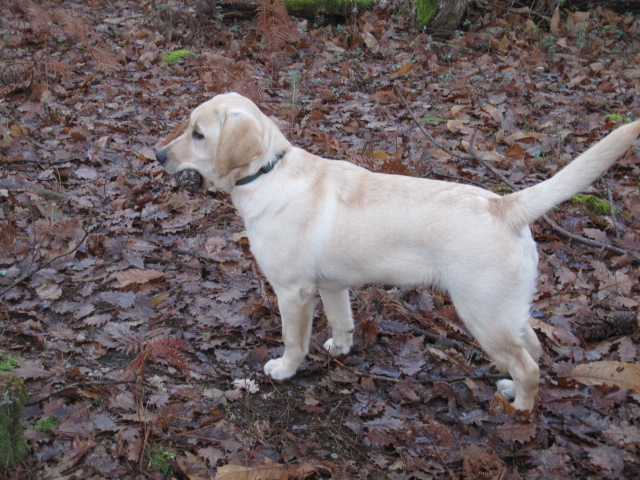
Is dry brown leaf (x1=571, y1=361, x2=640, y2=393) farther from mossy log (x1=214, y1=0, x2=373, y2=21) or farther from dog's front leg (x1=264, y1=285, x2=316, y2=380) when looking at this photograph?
mossy log (x1=214, y1=0, x2=373, y2=21)

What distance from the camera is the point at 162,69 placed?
8.70m

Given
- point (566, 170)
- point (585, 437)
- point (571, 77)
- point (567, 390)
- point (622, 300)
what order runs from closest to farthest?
point (566, 170), point (585, 437), point (567, 390), point (622, 300), point (571, 77)

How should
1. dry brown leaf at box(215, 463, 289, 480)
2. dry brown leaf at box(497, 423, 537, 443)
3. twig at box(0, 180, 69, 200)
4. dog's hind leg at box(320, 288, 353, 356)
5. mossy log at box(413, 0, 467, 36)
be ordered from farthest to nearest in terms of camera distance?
1. mossy log at box(413, 0, 467, 36)
2. twig at box(0, 180, 69, 200)
3. dog's hind leg at box(320, 288, 353, 356)
4. dry brown leaf at box(497, 423, 537, 443)
5. dry brown leaf at box(215, 463, 289, 480)

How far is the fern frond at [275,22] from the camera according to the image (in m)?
8.50

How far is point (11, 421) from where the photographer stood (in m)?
2.51

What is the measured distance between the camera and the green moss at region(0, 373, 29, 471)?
2.46 m

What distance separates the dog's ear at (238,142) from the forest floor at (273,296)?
1175mm

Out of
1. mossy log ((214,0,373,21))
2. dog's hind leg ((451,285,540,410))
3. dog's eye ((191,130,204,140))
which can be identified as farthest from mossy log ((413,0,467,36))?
dog's hind leg ((451,285,540,410))

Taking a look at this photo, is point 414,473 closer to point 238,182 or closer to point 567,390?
point 567,390

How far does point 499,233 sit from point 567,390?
128cm

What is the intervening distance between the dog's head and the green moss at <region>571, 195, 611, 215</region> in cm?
334

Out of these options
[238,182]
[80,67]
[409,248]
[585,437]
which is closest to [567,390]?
[585,437]

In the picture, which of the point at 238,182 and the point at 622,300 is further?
the point at 622,300

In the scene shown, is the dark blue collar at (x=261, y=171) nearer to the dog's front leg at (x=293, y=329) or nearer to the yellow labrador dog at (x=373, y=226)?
the yellow labrador dog at (x=373, y=226)
